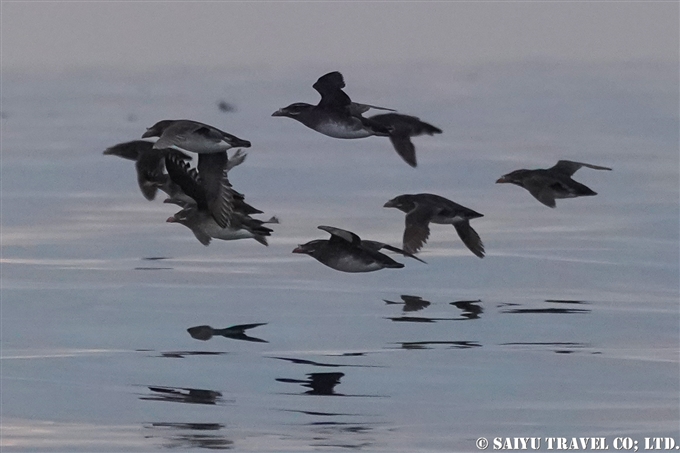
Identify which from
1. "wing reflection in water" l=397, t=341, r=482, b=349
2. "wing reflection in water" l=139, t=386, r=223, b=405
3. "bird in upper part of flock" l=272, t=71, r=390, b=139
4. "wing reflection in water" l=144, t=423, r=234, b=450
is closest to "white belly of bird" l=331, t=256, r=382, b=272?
"bird in upper part of flock" l=272, t=71, r=390, b=139

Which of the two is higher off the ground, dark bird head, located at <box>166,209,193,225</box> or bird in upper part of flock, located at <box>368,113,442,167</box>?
bird in upper part of flock, located at <box>368,113,442,167</box>

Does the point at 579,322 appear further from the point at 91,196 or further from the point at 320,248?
the point at 91,196

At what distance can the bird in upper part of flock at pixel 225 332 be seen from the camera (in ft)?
52.5

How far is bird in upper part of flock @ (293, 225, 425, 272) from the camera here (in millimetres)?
16797

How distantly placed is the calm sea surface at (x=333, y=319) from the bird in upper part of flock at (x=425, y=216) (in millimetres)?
661

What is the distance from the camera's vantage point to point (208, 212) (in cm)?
1719

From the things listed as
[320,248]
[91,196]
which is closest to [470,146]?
[91,196]

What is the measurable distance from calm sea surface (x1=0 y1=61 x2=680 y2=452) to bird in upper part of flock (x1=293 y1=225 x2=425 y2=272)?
568mm

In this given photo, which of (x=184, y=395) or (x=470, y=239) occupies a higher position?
(x=470, y=239)

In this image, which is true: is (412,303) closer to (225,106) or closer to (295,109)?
(295,109)

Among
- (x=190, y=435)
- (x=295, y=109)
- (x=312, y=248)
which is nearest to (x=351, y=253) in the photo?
(x=312, y=248)

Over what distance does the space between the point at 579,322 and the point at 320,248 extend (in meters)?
2.86

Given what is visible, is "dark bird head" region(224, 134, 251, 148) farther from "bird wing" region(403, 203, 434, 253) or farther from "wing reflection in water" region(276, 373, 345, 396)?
"bird wing" region(403, 203, 434, 253)

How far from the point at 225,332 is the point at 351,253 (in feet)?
5.52
